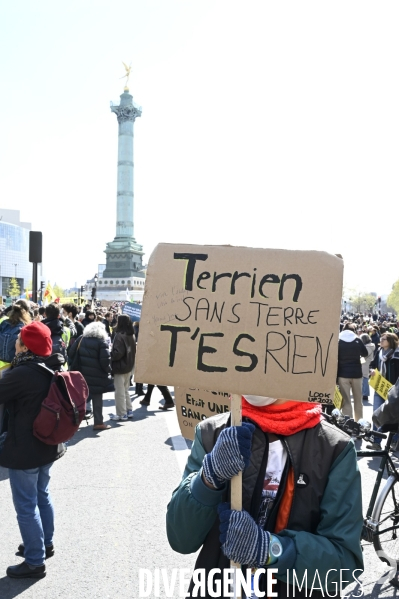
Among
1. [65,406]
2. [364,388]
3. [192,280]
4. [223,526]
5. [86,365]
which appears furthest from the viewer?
[364,388]

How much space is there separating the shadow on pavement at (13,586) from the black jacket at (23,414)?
32.2 inches

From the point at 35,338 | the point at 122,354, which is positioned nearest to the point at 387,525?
the point at 35,338

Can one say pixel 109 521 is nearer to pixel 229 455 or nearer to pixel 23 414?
pixel 23 414

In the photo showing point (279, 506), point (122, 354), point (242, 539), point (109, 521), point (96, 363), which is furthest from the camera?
point (122, 354)

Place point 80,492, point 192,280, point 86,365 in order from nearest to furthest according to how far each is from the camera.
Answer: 1. point 192,280
2. point 80,492
3. point 86,365

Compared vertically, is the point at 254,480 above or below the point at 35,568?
above

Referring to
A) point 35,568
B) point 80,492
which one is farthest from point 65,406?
point 80,492

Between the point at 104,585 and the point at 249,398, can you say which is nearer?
the point at 249,398

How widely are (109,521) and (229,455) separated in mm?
3694

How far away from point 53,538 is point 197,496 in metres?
3.33

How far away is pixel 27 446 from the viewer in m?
4.21

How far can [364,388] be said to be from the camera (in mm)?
13297

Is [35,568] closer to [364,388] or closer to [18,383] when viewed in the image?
[18,383]

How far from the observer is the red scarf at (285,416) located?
213 centimetres
